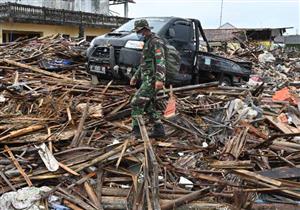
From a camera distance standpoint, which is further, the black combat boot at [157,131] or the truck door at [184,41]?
the truck door at [184,41]

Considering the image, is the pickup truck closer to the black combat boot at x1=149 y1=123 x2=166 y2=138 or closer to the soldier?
the soldier

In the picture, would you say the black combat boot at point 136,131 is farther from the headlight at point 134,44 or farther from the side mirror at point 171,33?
the side mirror at point 171,33

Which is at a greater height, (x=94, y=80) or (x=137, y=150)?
(x=94, y=80)

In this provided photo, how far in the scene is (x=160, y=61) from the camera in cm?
653

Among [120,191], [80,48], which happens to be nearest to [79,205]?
[120,191]

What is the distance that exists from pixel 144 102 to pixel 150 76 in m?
0.46

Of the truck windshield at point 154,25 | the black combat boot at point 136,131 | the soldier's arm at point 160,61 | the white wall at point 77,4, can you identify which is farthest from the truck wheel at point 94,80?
the white wall at point 77,4

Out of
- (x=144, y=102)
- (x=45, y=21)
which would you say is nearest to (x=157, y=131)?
(x=144, y=102)

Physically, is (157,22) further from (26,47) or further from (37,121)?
(26,47)

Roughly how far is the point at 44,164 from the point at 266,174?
3.04 metres

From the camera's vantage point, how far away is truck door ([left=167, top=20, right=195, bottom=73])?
10.1 meters

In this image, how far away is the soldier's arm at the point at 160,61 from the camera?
6480 mm

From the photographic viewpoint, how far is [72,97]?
27.9 feet

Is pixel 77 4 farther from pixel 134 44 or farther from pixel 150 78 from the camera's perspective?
pixel 150 78
